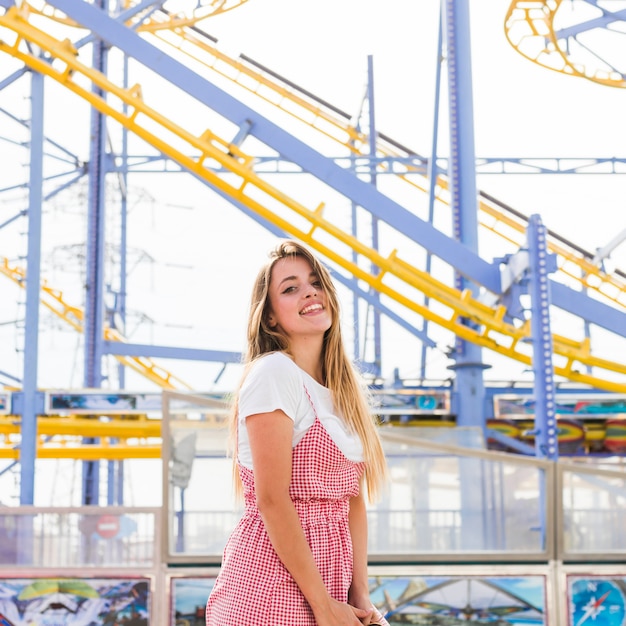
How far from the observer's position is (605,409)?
32.9 feet

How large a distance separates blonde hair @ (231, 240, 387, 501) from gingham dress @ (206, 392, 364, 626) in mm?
81

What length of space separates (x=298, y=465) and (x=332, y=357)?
252mm

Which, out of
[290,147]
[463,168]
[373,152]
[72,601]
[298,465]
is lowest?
[72,601]

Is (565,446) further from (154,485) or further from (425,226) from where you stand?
(154,485)

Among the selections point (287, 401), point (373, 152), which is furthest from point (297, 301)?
point (373, 152)

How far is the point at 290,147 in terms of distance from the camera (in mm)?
8055

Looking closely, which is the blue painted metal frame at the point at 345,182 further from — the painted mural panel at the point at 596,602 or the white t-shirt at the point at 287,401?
the white t-shirt at the point at 287,401

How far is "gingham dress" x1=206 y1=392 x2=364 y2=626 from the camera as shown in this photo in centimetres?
154

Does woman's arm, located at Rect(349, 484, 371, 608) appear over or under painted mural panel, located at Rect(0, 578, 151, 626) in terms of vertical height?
over

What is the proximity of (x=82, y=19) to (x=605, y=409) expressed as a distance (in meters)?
6.22

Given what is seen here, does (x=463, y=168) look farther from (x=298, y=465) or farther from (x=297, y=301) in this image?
(x=298, y=465)

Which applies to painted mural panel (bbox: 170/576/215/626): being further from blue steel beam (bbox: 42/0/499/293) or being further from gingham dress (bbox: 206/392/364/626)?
blue steel beam (bbox: 42/0/499/293)

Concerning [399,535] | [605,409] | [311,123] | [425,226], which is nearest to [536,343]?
[425,226]

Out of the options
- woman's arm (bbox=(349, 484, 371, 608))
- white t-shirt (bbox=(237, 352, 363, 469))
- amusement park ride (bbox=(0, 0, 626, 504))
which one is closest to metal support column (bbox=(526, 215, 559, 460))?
amusement park ride (bbox=(0, 0, 626, 504))
